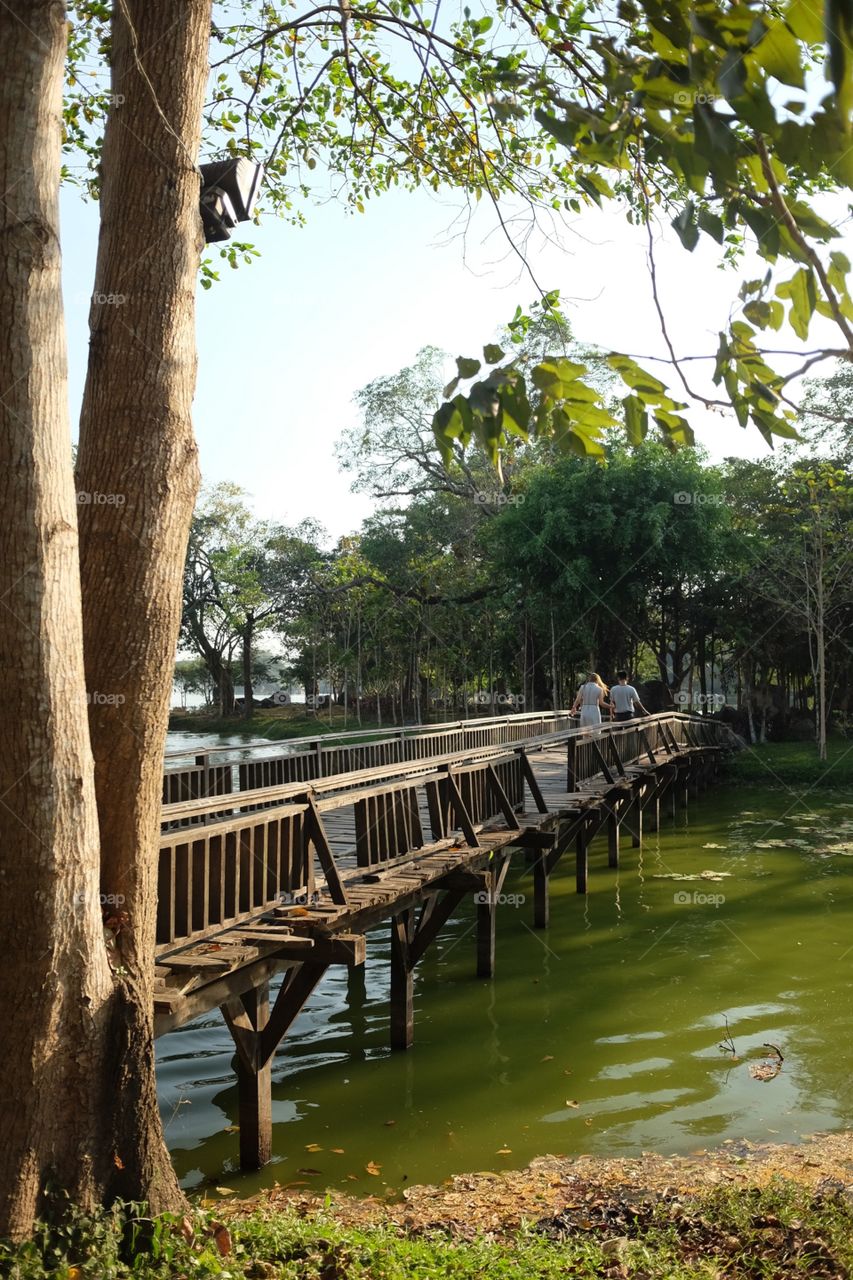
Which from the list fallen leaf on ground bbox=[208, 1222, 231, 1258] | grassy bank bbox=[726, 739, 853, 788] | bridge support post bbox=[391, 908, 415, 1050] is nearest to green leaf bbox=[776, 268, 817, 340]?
fallen leaf on ground bbox=[208, 1222, 231, 1258]

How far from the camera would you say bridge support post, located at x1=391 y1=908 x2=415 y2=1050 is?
9.36 m

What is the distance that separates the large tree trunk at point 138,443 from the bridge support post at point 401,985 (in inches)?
196

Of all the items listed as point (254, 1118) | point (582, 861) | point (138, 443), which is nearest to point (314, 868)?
point (254, 1118)

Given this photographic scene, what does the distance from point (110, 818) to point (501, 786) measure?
767cm

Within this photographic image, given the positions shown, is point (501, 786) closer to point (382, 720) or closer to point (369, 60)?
→ point (369, 60)

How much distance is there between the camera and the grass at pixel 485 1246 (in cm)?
399

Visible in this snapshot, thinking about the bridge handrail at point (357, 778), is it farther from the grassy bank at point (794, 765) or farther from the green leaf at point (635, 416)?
the grassy bank at point (794, 765)

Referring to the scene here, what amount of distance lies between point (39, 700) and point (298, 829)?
12.5 feet

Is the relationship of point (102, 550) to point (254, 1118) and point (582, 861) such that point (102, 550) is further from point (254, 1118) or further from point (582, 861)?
point (582, 861)

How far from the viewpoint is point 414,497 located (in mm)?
46625

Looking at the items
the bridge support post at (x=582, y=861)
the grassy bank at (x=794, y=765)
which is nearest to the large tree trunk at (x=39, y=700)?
the bridge support post at (x=582, y=861)

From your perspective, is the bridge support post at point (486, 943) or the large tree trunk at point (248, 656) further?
the large tree trunk at point (248, 656)

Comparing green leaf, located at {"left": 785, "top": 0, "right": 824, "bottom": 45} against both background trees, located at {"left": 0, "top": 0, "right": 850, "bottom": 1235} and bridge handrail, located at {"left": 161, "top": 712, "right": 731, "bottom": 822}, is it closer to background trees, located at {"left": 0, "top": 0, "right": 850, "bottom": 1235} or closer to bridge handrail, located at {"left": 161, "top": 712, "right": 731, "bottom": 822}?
background trees, located at {"left": 0, "top": 0, "right": 850, "bottom": 1235}

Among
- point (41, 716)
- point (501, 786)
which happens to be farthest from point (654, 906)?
point (41, 716)
